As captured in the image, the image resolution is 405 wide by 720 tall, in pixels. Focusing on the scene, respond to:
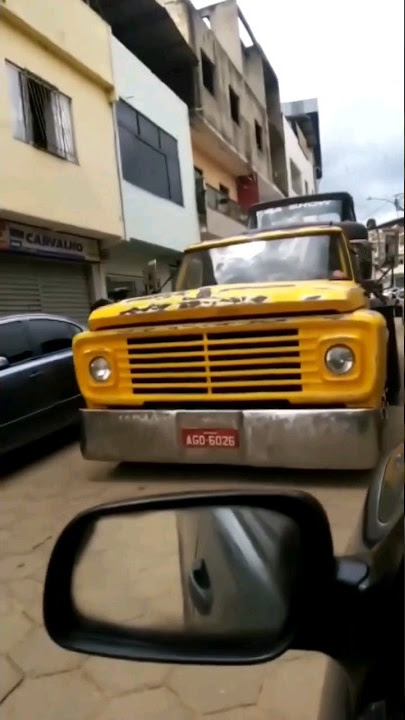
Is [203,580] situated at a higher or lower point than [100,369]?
lower

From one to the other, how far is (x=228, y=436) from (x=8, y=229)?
51cm

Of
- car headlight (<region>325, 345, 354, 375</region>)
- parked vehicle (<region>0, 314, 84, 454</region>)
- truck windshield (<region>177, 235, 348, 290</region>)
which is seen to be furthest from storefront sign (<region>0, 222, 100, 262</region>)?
car headlight (<region>325, 345, 354, 375</region>)

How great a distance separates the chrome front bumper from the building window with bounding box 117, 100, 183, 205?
0.42 metres

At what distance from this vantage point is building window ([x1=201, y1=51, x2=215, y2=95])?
3.23 feet

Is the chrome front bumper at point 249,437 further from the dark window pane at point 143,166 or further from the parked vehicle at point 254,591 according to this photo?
the dark window pane at point 143,166

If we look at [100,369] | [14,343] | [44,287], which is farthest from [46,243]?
[100,369]

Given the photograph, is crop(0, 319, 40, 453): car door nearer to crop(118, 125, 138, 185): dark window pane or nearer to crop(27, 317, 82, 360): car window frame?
crop(27, 317, 82, 360): car window frame

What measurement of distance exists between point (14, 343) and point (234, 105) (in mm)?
602

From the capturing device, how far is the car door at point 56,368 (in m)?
1.04

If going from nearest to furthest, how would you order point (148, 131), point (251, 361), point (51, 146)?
point (51, 146) → point (148, 131) → point (251, 361)

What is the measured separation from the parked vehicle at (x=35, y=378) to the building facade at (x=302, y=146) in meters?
0.53

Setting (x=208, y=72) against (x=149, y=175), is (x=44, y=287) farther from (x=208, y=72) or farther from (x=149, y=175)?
(x=208, y=72)

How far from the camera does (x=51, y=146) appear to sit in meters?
0.89

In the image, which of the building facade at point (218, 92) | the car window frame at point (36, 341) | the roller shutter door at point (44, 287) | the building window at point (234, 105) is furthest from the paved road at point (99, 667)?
the building window at point (234, 105)
